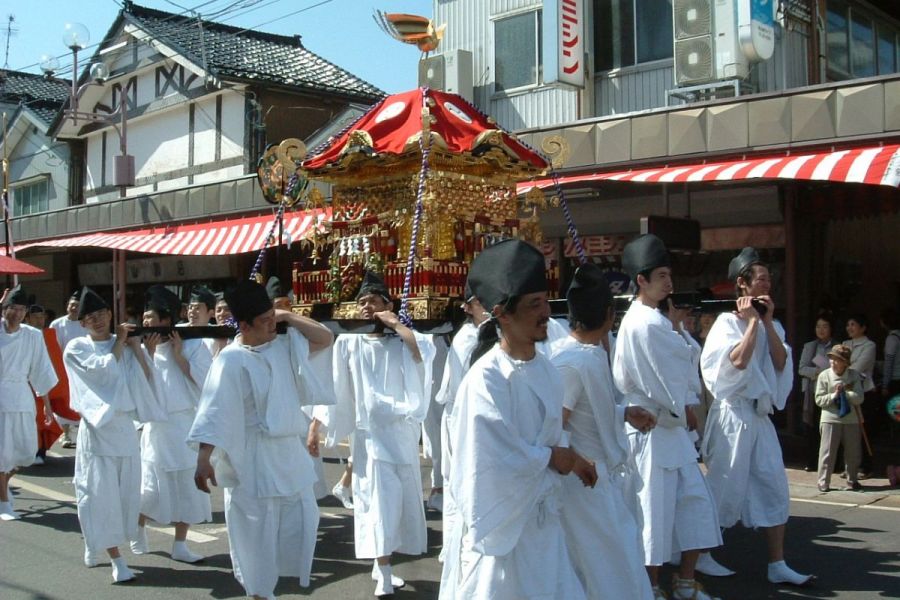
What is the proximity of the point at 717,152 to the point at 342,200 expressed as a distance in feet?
14.0

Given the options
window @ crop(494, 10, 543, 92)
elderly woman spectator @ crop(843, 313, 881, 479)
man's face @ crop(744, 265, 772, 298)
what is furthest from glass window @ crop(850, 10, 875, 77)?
man's face @ crop(744, 265, 772, 298)

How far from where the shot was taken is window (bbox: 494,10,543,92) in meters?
14.8

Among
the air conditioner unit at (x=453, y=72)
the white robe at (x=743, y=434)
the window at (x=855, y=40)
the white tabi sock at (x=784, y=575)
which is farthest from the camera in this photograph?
the air conditioner unit at (x=453, y=72)

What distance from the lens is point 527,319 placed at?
383cm

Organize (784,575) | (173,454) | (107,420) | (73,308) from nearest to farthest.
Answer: (784,575) < (107,420) < (173,454) < (73,308)

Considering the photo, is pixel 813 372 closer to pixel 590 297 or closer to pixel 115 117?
pixel 590 297

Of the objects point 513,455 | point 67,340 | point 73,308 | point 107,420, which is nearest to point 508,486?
point 513,455

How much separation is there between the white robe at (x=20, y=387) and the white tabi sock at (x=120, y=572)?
277 cm

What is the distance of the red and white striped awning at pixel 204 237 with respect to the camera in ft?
43.8

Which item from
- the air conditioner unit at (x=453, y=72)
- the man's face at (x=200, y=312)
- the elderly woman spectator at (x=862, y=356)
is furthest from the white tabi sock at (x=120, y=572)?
the air conditioner unit at (x=453, y=72)

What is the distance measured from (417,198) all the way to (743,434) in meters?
2.85

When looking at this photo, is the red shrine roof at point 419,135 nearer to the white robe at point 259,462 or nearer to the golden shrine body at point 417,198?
the golden shrine body at point 417,198

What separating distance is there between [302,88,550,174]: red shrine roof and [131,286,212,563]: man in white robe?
1853mm

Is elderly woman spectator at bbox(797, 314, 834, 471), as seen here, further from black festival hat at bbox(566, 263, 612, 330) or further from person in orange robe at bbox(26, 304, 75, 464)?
person in orange robe at bbox(26, 304, 75, 464)
